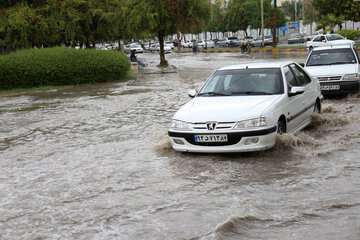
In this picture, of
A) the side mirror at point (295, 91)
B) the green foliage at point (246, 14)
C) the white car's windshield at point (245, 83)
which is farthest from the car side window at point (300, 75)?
the green foliage at point (246, 14)

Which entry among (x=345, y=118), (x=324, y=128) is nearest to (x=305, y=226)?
(x=324, y=128)

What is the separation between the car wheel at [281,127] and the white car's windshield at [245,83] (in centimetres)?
58

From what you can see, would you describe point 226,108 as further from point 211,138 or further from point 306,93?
point 306,93

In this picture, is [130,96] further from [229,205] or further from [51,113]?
[229,205]

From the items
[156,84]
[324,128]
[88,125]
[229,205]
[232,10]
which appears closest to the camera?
[229,205]

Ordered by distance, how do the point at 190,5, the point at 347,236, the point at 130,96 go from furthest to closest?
the point at 190,5, the point at 130,96, the point at 347,236

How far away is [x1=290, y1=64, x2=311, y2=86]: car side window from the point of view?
11.0 metres

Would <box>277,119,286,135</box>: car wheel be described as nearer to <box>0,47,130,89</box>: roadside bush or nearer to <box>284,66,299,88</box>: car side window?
<box>284,66,299,88</box>: car side window

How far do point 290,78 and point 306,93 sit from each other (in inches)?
23.3

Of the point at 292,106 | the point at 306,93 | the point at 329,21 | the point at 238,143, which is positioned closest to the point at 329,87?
the point at 306,93

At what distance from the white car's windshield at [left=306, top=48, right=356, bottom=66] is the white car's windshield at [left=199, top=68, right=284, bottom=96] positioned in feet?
22.1

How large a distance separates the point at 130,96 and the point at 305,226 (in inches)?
609

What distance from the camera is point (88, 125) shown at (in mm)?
13859

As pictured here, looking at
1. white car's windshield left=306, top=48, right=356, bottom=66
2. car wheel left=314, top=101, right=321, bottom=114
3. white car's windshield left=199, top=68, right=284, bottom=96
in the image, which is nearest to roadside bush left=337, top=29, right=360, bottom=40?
white car's windshield left=306, top=48, right=356, bottom=66
